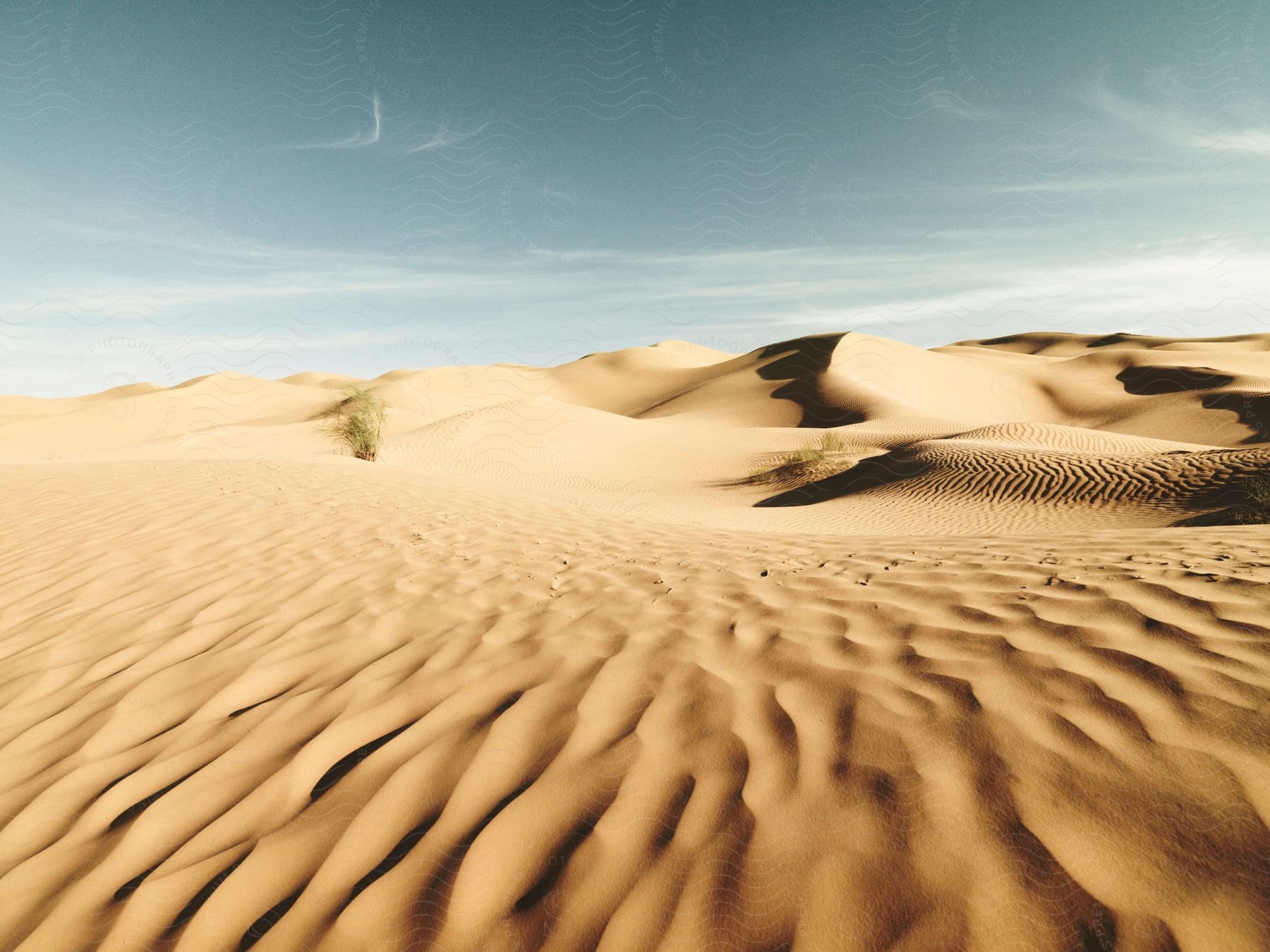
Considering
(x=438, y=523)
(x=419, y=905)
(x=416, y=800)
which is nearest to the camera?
(x=419, y=905)

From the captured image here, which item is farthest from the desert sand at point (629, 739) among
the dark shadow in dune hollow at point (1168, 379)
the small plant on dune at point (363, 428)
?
the dark shadow in dune hollow at point (1168, 379)

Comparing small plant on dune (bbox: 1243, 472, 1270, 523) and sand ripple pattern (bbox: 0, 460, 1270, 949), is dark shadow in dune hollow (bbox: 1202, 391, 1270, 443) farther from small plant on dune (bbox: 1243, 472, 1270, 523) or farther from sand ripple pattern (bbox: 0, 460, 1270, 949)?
sand ripple pattern (bbox: 0, 460, 1270, 949)

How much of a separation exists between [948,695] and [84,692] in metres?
3.82

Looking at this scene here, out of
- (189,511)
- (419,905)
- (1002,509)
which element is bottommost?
(1002,509)

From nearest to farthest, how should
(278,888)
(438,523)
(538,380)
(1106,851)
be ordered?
(1106,851)
(278,888)
(438,523)
(538,380)

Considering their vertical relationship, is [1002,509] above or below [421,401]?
below

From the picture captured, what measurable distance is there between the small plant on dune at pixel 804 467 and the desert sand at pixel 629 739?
13242 mm

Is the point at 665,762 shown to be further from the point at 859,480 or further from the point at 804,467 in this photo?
the point at 804,467

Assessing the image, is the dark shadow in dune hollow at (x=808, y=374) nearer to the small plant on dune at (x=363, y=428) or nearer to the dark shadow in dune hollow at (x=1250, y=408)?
the dark shadow in dune hollow at (x=1250, y=408)

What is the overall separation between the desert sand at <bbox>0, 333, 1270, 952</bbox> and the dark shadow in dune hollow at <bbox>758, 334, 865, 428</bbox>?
29.7m

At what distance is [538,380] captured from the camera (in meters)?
68.2

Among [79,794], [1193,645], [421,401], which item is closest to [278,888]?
[79,794]

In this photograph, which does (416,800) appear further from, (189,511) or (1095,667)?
(189,511)

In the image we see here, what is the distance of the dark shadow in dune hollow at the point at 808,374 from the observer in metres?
34.5
